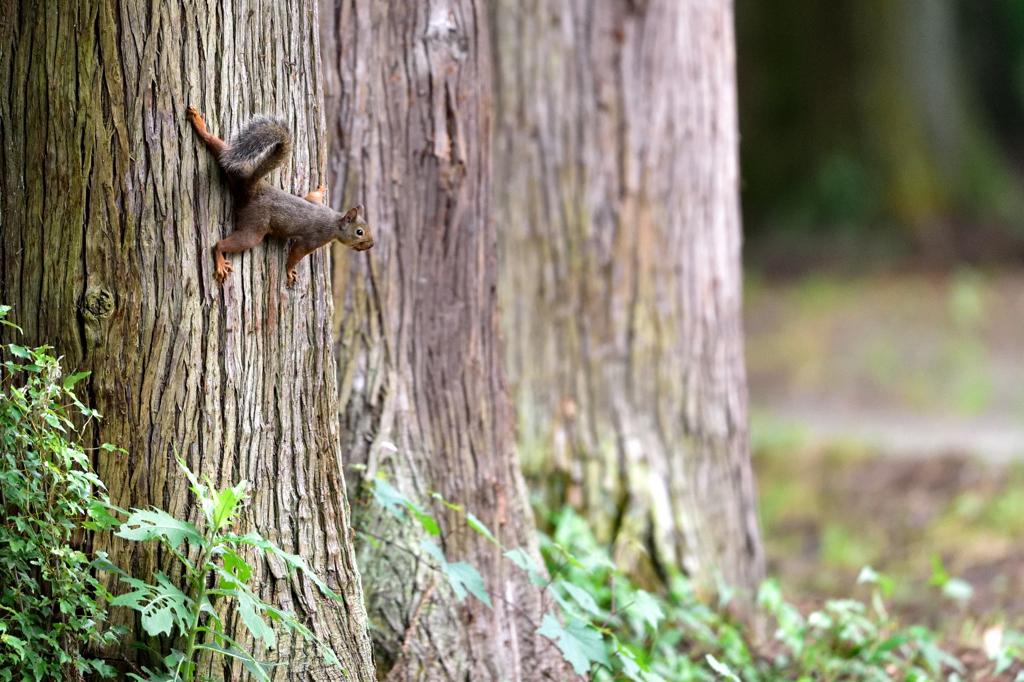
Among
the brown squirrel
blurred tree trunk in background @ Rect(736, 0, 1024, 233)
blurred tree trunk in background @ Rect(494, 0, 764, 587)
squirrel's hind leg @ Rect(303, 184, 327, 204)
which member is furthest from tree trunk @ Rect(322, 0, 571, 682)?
blurred tree trunk in background @ Rect(736, 0, 1024, 233)

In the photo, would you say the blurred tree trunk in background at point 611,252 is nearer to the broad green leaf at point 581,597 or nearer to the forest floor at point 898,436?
the forest floor at point 898,436

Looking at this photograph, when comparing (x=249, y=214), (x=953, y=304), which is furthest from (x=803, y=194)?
(x=249, y=214)

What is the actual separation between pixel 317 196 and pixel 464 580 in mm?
1207

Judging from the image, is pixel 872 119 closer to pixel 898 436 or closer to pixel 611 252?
pixel 898 436

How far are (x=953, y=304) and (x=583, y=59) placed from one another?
27.9ft

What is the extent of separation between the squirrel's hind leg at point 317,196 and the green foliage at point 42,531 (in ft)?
2.37

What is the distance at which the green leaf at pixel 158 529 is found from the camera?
7.10ft

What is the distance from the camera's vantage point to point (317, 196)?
266cm

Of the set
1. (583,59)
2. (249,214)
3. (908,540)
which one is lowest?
(908,540)

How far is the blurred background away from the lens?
6.43 metres

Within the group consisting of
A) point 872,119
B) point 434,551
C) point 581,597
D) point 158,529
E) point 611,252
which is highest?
point 872,119

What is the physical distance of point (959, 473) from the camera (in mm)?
7148

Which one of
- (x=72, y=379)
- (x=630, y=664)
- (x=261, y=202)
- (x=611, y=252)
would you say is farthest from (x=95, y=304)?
(x=611, y=252)

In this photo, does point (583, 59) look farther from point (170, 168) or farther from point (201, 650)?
point (201, 650)
